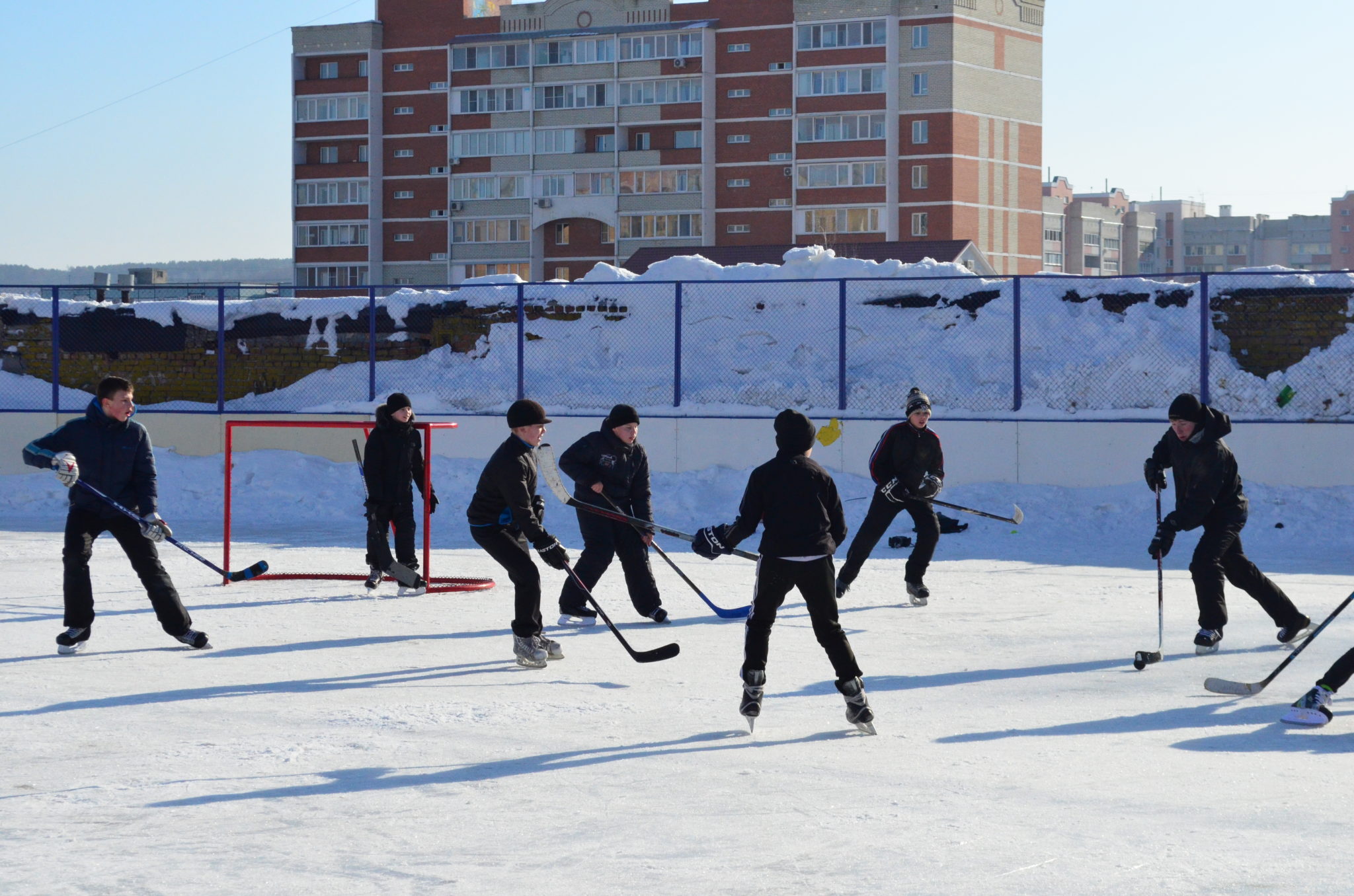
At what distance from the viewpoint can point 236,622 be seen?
391 inches

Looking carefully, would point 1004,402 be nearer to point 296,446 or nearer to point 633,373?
point 633,373

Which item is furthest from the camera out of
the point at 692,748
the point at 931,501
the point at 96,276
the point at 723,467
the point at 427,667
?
the point at 96,276

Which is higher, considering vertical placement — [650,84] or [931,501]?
[650,84]

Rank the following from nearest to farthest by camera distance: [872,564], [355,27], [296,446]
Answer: [872,564], [296,446], [355,27]

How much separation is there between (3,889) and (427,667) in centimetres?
391

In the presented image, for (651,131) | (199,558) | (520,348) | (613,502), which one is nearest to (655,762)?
(613,502)

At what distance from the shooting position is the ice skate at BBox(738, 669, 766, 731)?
259 inches

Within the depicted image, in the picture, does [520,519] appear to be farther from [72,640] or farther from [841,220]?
[841,220]

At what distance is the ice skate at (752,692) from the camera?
6590 millimetres

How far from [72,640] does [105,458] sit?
1129mm

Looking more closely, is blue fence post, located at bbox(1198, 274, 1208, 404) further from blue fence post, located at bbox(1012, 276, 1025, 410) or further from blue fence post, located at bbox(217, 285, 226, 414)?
blue fence post, located at bbox(217, 285, 226, 414)

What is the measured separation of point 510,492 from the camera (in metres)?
8.09

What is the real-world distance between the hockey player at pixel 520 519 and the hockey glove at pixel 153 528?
69.7 inches

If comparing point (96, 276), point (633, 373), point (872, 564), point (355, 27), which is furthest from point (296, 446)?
point (355, 27)
